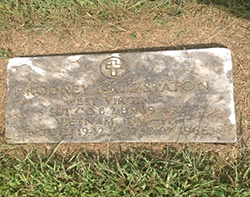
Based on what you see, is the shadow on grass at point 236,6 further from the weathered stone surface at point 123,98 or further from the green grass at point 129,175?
the green grass at point 129,175

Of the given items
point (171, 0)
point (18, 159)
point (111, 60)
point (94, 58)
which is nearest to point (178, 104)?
point (111, 60)

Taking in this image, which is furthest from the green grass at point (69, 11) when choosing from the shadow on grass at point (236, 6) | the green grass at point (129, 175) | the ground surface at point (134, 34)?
the green grass at point (129, 175)

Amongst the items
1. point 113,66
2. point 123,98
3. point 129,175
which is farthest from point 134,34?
point 129,175

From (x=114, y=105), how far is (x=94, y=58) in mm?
415

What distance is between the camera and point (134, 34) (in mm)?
2057

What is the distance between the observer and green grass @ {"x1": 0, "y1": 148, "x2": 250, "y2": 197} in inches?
69.4

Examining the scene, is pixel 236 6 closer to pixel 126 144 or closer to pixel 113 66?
pixel 113 66

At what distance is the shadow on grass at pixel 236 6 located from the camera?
6.55 feet

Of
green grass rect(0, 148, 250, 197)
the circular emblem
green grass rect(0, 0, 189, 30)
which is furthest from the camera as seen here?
green grass rect(0, 0, 189, 30)

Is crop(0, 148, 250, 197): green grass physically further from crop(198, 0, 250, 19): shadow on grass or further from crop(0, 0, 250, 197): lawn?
crop(198, 0, 250, 19): shadow on grass

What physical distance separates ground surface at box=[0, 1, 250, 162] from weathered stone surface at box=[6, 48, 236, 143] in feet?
0.39

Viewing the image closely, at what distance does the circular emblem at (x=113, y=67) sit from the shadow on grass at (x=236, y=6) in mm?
906

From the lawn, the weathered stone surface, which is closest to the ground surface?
the lawn

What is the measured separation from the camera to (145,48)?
6.64 feet
